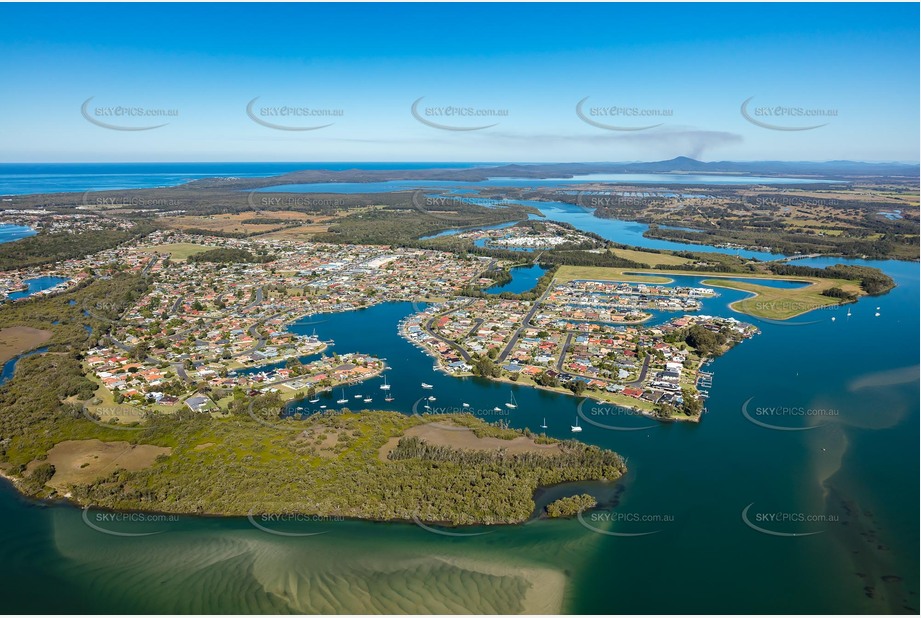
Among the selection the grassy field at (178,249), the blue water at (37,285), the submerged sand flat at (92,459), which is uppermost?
the grassy field at (178,249)

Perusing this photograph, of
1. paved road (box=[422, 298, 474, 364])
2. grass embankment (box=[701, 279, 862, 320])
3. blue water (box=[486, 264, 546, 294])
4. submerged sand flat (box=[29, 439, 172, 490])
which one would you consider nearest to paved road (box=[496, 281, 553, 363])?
paved road (box=[422, 298, 474, 364])

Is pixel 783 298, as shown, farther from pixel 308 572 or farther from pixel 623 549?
pixel 308 572

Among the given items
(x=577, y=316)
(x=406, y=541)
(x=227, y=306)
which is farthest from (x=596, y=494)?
(x=227, y=306)

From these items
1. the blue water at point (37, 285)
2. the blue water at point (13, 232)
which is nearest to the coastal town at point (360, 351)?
the blue water at point (37, 285)

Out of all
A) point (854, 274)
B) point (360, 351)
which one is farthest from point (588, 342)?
point (854, 274)

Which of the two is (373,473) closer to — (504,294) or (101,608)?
(101,608)

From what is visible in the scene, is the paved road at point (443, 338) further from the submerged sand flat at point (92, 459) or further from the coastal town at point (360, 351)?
the submerged sand flat at point (92, 459)
